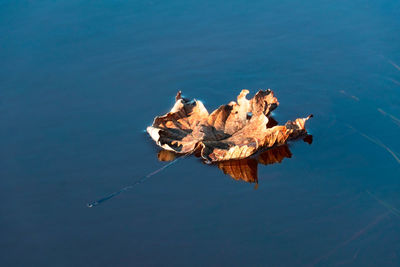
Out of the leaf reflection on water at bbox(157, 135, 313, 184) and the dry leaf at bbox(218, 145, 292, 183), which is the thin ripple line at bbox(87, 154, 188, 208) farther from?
the dry leaf at bbox(218, 145, 292, 183)

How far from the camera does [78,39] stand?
25.8 feet

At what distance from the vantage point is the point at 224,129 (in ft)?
19.0

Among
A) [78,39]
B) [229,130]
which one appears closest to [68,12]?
[78,39]

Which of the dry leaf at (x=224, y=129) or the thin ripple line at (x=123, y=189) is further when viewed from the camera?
the dry leaf at (x=224, y=129)

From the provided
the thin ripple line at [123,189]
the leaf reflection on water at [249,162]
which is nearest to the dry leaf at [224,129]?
the leaf reflection on water at [249,162]

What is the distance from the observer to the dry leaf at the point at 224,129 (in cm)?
549

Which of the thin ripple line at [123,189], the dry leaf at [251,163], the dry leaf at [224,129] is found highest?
the dry leaf at [224,129]

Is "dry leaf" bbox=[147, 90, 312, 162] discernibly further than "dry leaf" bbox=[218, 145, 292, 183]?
Yes

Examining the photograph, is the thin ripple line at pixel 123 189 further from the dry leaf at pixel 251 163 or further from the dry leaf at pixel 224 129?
the dry leaf at pixel 251 163

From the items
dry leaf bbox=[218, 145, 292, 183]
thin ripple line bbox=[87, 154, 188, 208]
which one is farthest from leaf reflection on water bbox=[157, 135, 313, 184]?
thin ripple line bbox=[87, 154, 188, 208]

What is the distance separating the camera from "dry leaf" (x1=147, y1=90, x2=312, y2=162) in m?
5.49

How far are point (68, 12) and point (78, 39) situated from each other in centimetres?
92

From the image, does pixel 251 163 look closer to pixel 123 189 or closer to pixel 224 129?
pixel 224 129

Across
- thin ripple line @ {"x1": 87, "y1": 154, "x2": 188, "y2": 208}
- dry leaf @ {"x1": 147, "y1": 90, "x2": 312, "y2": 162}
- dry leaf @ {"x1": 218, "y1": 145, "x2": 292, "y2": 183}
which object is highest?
dry leaf @ {"x1": 147, "y1": 90, "x2": 312, "y2": 162}
